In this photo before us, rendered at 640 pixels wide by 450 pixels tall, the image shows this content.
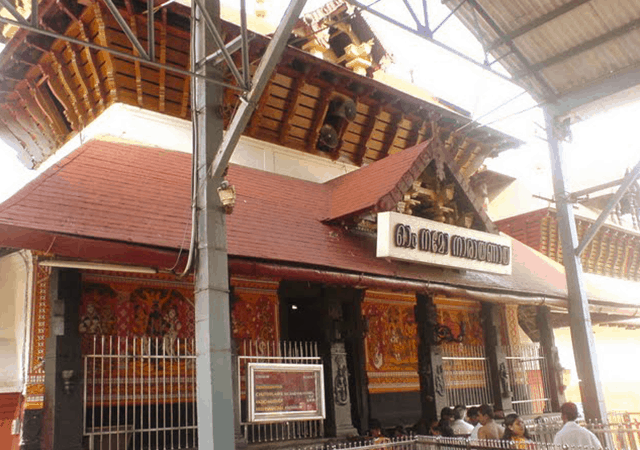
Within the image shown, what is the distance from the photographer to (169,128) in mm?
10969

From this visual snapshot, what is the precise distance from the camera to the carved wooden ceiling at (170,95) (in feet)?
32.5

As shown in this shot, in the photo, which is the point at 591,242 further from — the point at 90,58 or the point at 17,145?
the point at 17,145

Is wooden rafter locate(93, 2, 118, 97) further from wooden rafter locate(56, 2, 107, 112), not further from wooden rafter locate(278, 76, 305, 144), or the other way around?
wooden rafter locate(278, 76, 305, 144)

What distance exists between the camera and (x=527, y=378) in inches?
603

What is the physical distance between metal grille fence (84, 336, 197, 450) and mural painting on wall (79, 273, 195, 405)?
0.5 inches

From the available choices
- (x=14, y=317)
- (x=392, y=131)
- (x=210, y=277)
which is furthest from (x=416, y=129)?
(x=14, y=317)

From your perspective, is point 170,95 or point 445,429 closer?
point 445,429

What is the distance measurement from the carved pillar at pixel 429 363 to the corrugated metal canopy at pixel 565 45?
5028mm

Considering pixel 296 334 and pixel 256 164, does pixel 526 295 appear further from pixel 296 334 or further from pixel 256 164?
pixel 256 164

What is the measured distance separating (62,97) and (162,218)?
14.0 feet

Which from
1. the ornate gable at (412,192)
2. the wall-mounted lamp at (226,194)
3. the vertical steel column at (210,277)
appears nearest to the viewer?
the vertical steel column at (210,277)

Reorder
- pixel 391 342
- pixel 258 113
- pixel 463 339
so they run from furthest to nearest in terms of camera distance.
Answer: pixel 463 339 < pixel 391 342 < pixel 258 113

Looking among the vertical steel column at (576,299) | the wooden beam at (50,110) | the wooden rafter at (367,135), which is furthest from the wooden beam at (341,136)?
the wooden beam at (50,110)

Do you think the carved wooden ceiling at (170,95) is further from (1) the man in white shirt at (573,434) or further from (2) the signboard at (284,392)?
(1) the man in white shirt at (573,434)
